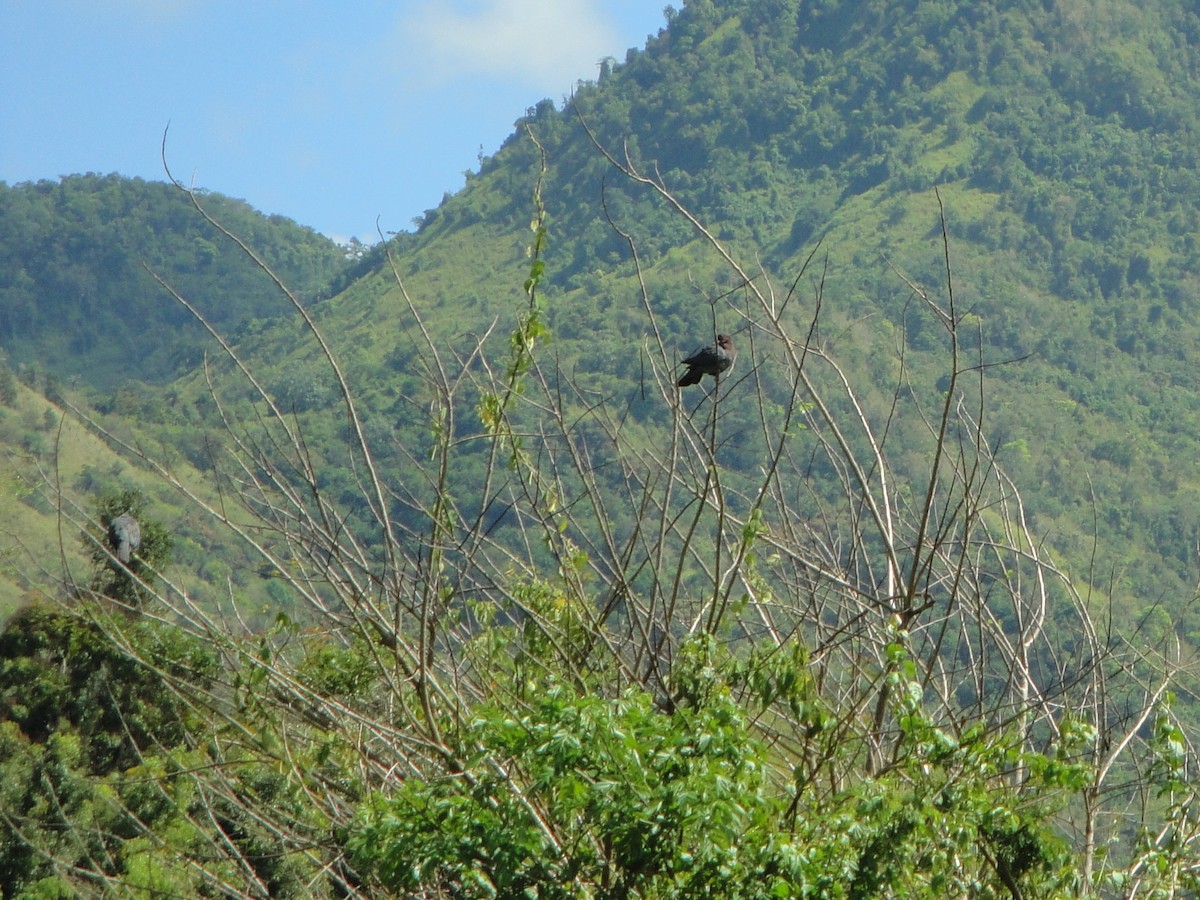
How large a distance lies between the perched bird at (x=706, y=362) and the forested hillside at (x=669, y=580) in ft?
0.66

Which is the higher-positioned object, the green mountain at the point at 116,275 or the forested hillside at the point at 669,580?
the green mountain at the point at 116,275

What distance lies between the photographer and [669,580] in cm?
973

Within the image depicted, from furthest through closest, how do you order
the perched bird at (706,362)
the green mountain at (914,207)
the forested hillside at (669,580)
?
the green mountain at (914,207) < the perched bird at (706,362) < the forested hillside at (669,580)

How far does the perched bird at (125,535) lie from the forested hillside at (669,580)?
1.52 feet

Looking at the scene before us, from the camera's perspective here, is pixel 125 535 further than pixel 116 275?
No

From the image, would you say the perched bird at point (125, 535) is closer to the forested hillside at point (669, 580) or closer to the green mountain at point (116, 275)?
the forested hillside at point (669, 580)

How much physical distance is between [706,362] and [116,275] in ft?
226

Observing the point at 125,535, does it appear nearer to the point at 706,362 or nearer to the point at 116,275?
the point at 706,362

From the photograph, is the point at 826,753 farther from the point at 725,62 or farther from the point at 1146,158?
the point at 725,62

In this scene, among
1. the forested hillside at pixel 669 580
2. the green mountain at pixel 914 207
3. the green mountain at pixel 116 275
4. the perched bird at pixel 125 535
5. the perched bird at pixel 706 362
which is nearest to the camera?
→ the forested hillside at pixel 669 580

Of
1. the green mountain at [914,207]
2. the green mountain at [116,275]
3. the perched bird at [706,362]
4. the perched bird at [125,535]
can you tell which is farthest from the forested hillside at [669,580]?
the green mountain at [116,275]

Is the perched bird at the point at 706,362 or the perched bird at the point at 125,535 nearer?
the perched bird at the point at 706,362

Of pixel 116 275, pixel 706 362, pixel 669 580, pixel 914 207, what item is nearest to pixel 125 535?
pixel 669 580

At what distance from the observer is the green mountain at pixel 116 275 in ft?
210
